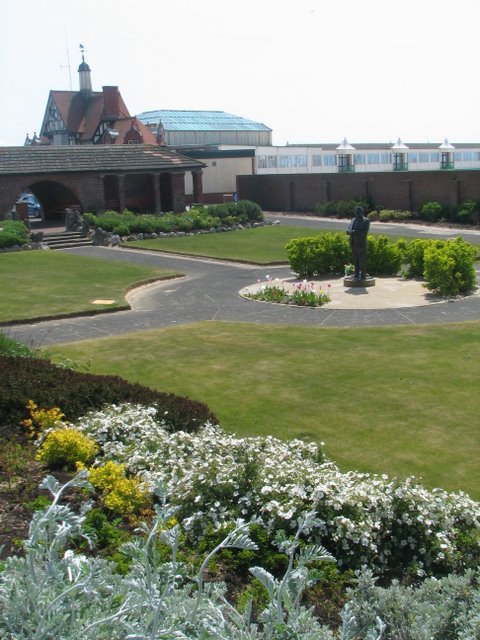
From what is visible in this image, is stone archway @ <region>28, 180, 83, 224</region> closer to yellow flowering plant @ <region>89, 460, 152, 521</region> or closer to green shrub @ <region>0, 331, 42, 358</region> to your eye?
green shrub @ <region>0, 331, 42, 358</region>

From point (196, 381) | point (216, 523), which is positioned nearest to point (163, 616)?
point (216, 523)

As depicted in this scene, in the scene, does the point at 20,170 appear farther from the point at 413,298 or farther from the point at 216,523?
the point at 216,523

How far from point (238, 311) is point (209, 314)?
70 centimetres

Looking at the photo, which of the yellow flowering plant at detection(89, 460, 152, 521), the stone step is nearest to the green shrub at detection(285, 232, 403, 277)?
the stone step

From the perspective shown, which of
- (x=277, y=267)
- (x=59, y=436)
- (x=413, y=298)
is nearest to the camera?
(x=59, y=436)

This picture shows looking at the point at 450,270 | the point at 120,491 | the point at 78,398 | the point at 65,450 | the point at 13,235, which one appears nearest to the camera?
the point at 120,491

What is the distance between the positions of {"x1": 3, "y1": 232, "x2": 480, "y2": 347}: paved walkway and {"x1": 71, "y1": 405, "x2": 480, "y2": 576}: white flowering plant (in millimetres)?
8525

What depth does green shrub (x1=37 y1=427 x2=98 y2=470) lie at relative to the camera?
24.5 feet

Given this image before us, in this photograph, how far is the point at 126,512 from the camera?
261 inches

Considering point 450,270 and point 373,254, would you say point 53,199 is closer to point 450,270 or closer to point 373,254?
point 373,254

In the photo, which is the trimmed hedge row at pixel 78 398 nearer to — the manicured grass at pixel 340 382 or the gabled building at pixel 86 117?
the manicured grass at pixel 340 382

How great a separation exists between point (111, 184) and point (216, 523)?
38.2 m

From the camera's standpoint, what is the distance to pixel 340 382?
12.1 metres

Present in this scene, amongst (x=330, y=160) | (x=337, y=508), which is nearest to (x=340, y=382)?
(x=337, y=508)
